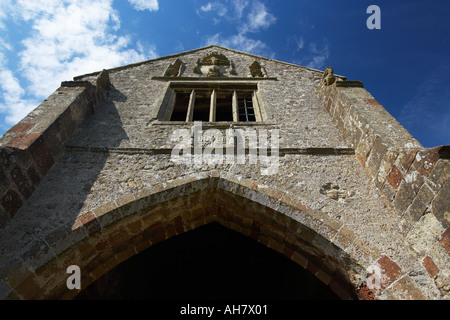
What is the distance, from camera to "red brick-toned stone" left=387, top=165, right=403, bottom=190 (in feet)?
10.2

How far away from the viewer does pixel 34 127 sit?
12.3 ft

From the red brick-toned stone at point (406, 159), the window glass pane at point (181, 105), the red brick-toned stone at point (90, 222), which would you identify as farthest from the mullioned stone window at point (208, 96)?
the red brick-toned stone at point (406, 159)

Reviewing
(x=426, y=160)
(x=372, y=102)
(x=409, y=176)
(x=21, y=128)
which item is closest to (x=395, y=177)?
(x=409, y=176)

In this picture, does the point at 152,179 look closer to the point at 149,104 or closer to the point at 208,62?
the point at 149,104

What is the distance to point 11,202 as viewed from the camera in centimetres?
306

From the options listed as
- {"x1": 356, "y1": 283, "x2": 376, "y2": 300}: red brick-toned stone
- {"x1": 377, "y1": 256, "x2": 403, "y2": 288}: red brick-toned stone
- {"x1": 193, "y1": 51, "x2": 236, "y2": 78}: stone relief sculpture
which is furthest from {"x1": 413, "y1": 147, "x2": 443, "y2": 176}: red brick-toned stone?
{"x1": 193, "y1": 51, "x2": 236, "y2": 78}: stone relief sculpture

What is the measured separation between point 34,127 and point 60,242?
5.95 ft

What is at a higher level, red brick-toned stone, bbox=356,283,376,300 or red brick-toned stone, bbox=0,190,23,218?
red brick-toned stone, bbox=0,190,23,218

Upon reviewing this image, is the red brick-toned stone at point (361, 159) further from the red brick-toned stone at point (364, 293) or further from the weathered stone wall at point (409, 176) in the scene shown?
the red brick-toned stone at point (364, 293)

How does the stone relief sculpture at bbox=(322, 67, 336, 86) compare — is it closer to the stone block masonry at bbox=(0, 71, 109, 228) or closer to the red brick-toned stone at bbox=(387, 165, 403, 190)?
the red brick-toned stone at bbox=(387, 165, 403, 190)

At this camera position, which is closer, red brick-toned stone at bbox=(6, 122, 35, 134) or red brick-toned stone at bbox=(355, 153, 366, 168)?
red brick-toned stone at bbox=(6, 122, 35, 134)

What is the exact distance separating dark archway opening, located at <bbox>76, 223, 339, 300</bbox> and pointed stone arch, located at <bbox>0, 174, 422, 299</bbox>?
2.80 m

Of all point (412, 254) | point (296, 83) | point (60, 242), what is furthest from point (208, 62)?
point (412, 254)
